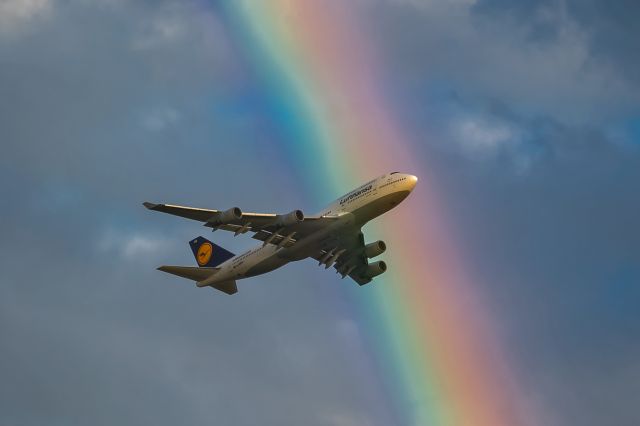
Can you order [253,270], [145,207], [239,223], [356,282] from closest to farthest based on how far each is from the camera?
1. [145,207]
2. [239,223]
3. [253,270]
4. [356,282]

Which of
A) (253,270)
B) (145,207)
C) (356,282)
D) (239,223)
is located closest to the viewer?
(145,207)

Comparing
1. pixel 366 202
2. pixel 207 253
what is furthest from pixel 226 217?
pixel 207 253

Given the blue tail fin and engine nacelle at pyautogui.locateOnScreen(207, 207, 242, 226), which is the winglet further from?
the blue tail fin

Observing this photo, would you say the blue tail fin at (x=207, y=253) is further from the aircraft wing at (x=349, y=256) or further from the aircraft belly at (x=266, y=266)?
the aircraft wing at (x=349, y=256)

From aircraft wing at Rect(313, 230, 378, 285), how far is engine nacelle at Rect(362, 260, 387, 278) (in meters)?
0.50

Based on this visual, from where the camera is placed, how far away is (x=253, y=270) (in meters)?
115

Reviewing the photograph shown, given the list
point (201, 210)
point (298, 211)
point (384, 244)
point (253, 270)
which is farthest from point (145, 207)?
point (384, 244)

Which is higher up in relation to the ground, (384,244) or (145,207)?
(384,244)

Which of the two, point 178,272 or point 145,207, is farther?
point 178,272

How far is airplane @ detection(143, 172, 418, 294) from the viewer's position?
103 m

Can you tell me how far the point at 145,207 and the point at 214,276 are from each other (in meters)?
25.7

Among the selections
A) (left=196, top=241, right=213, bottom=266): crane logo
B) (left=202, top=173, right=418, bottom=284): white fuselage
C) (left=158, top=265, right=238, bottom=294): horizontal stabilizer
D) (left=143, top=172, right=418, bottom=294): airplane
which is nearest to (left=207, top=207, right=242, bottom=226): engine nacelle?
(left=143, top=172, right=418, bottom=294): airplane

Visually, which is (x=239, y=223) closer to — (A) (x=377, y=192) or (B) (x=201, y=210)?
(B) (x=201, y=210)

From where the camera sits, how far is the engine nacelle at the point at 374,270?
124000mm
